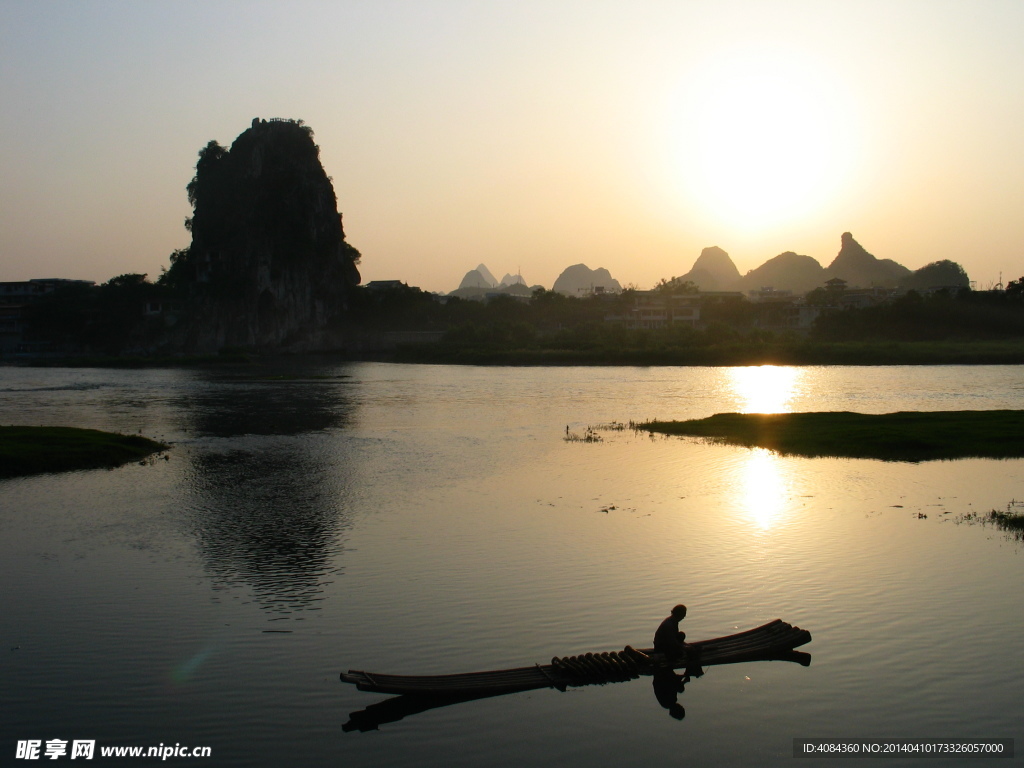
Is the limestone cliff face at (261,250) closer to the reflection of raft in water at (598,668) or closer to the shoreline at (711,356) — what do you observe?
Answer: the shoreline at (711,356)

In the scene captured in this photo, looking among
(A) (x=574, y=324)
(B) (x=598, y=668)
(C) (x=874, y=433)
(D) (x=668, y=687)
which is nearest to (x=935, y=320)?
(A) (x=574, y=324)

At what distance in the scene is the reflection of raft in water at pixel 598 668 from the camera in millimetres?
10516

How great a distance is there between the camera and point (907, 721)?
1054 centimetres

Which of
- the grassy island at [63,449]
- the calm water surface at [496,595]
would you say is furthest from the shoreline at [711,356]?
the grassy island at [63,449]

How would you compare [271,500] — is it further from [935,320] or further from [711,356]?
[935,320]

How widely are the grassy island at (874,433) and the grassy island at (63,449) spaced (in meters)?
23.0

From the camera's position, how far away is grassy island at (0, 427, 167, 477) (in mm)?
28781

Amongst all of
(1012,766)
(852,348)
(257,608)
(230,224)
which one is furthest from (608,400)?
(230,224)

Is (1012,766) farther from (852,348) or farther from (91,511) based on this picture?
(852,348)

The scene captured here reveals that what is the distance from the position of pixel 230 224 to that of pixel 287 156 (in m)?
18.6

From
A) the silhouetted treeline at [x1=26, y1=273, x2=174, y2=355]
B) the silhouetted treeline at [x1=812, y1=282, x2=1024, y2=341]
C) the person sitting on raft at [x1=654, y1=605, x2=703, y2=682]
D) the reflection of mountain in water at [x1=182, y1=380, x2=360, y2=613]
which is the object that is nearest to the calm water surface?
the reflection of mountain in water at [x1=182, y1=380, x2=360, y2=613]

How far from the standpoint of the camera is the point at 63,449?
31.2 meters

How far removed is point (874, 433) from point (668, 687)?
26.0 m

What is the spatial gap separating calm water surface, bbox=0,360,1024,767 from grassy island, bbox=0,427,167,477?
1965mm
